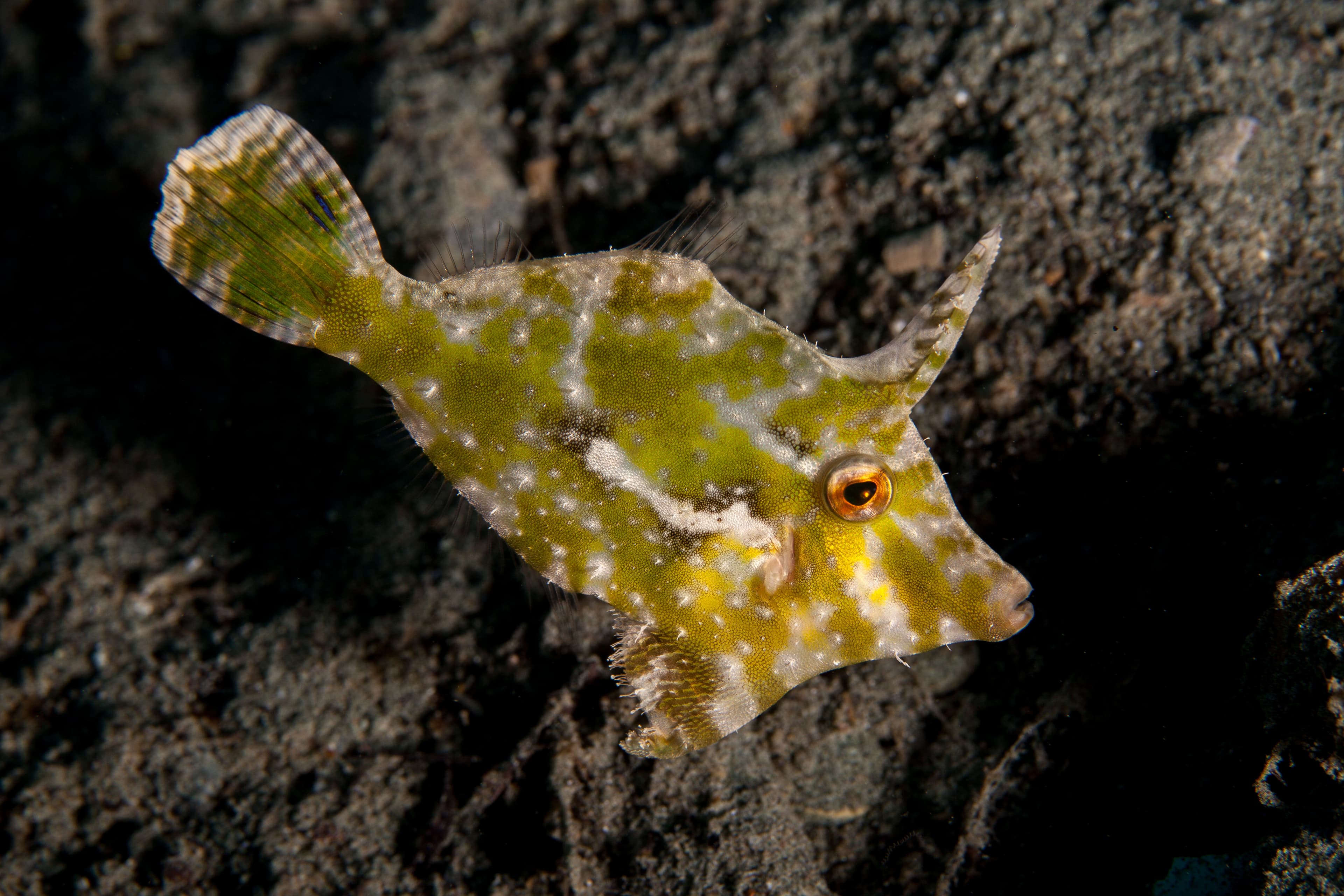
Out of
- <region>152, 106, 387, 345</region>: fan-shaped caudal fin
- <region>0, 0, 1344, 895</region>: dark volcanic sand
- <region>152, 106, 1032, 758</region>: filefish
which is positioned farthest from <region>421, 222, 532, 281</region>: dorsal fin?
<region>0, 0, 1344, 895</region>: dark volcanic sand

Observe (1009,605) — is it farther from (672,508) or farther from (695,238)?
(695,238)

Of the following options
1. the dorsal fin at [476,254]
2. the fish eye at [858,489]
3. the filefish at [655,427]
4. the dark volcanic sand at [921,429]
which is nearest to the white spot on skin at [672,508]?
the filefish at [655,427]

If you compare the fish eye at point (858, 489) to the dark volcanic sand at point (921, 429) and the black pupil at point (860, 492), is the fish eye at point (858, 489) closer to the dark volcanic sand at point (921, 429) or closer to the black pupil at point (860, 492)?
the black pupil at point (860, 492)

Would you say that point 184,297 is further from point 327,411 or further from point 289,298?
point 289,298

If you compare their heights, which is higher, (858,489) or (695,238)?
(695,238)

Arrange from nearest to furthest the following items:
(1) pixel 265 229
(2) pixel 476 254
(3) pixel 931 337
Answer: (3) pixel 931 337, (1) pixel 265 229, (2) pixel 476 254

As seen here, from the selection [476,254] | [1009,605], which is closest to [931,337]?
[1009,605]
